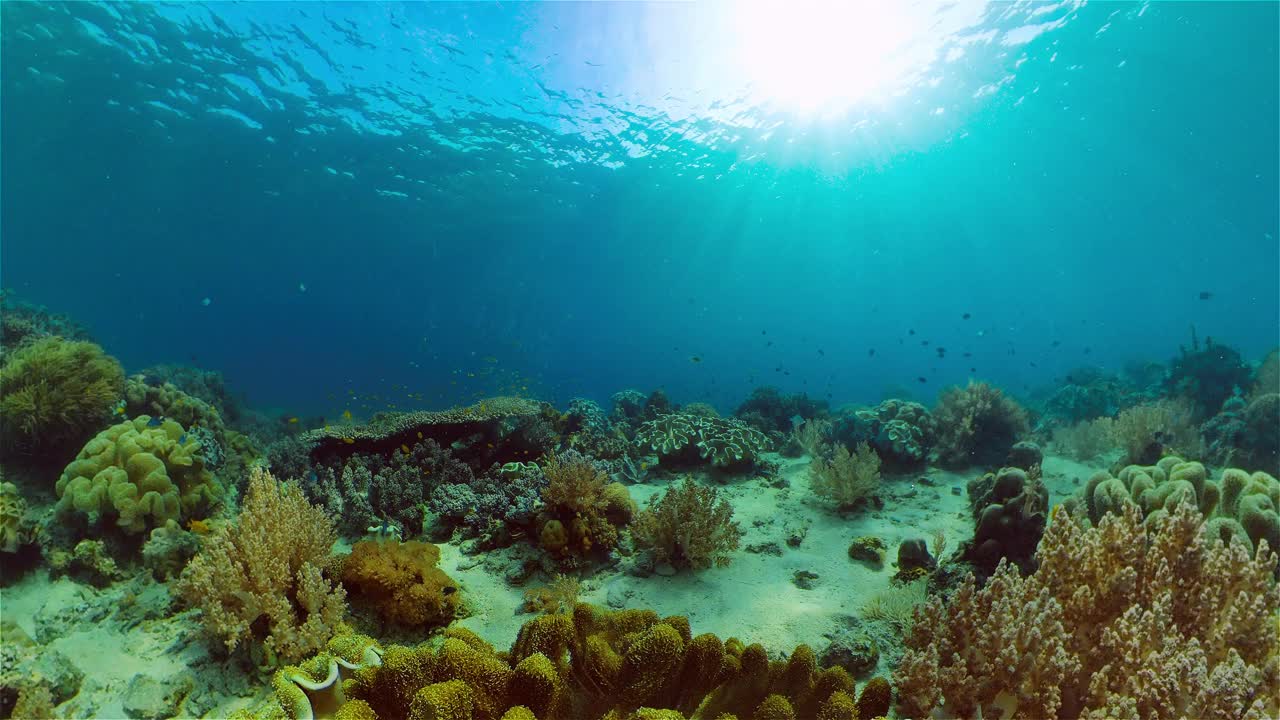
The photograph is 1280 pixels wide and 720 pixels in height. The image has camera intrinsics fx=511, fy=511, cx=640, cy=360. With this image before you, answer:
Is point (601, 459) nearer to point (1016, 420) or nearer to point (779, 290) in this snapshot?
point (1016, 420)

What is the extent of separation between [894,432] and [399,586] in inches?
348

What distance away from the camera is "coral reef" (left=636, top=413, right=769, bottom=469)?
9328 mm

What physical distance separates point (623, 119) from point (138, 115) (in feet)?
77.5

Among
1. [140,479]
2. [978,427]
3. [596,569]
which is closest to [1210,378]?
[978,427]

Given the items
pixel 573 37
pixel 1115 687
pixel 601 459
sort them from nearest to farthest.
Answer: pixel 1115 687 < pixel 601 459 < pixel 573 37

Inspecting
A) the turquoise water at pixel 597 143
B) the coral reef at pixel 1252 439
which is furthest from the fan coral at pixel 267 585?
the coral reef at pixel 1252 439

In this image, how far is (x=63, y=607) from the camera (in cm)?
462

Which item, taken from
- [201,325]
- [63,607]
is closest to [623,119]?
[63,607]

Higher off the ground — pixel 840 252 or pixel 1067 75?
pixel 840 252

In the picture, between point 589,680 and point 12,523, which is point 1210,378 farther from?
point 12,523

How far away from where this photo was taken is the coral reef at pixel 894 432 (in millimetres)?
9703

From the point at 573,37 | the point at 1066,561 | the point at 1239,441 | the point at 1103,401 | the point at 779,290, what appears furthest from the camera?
the point at 779,290

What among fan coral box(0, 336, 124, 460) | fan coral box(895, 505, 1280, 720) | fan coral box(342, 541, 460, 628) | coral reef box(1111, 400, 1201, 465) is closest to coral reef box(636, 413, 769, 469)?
fan coral box(342, 541, 460, 628)

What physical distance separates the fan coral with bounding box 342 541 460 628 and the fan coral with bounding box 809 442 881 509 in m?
5.40
